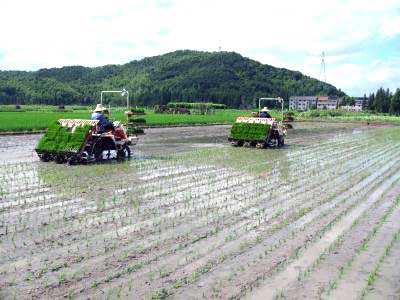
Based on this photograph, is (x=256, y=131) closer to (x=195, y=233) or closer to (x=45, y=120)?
(x=195, y=233)

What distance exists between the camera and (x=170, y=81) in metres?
141

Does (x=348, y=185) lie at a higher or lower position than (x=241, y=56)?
lower

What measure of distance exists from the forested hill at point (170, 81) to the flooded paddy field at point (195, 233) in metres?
103

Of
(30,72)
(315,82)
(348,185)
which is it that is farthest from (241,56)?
(348,185)

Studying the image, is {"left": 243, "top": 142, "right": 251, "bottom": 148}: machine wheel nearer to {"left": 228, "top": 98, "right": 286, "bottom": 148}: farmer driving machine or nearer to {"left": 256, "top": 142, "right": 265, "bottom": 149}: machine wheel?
{"left": 228, "top": 98, "right": 286, "bottom": 148}: farmer driving machine

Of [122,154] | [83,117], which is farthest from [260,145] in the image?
[83,117]

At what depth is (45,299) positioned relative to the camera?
4.68 metres

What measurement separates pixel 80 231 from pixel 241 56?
162986 mm

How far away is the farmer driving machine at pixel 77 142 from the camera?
14266mm

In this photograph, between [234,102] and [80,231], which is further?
[234,102]

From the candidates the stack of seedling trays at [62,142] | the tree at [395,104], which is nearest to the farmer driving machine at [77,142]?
the stack of seedling trays at [62,142]

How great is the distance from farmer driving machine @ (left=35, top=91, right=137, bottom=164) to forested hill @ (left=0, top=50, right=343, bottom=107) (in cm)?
9852

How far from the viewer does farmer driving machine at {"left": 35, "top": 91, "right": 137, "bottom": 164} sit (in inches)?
562

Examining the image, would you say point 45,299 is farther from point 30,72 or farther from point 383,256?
point 30,72
